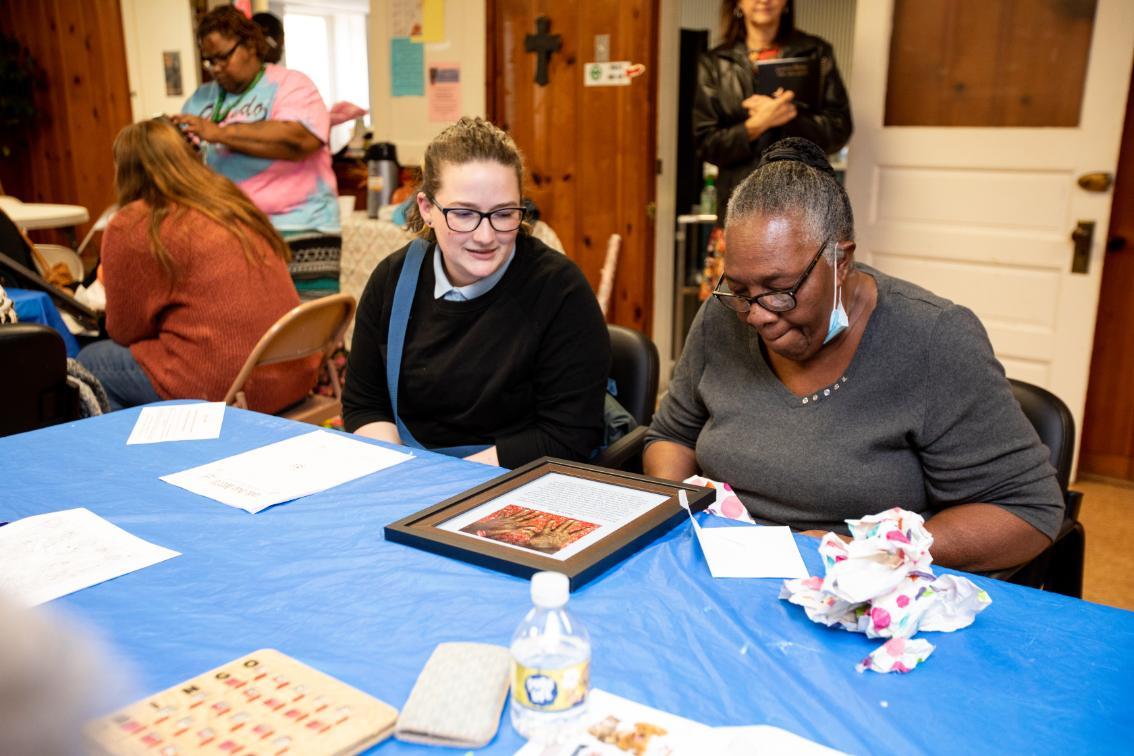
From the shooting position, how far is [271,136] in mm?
3717

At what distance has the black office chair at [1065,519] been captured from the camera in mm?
1465

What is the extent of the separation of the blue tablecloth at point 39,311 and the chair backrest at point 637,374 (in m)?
1.74

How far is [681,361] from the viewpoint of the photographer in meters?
1.76

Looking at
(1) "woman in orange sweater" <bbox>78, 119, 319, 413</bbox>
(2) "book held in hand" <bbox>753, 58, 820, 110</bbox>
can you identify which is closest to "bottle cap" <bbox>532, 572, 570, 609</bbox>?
(1) "woman in orange sweater" <bbox>78, 119, 319, 413</bbox>

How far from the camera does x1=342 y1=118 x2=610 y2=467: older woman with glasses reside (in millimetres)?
1876

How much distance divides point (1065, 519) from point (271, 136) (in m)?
3.21

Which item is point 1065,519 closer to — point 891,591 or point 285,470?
point 891,591

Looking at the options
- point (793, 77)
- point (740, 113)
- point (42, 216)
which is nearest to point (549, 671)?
point (793, 77)

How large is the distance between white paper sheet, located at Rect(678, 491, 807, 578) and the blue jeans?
6.64 feet

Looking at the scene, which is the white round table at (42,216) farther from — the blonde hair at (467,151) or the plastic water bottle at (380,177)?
the blonde hair at (467,151)

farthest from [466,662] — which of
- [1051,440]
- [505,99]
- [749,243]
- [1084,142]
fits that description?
[505,99]

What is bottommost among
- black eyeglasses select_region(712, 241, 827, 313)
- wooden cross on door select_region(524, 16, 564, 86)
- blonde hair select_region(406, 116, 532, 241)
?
black eyeglasses select_region(712, 241, 827, 313)

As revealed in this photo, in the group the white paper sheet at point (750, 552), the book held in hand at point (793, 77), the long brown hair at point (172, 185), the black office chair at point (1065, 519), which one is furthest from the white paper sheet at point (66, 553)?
the book held in hand at point (793, 77)

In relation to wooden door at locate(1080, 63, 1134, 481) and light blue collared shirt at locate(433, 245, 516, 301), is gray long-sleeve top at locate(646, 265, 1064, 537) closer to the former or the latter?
light blue collared shirt at locate(433, 245, 516, 301)
